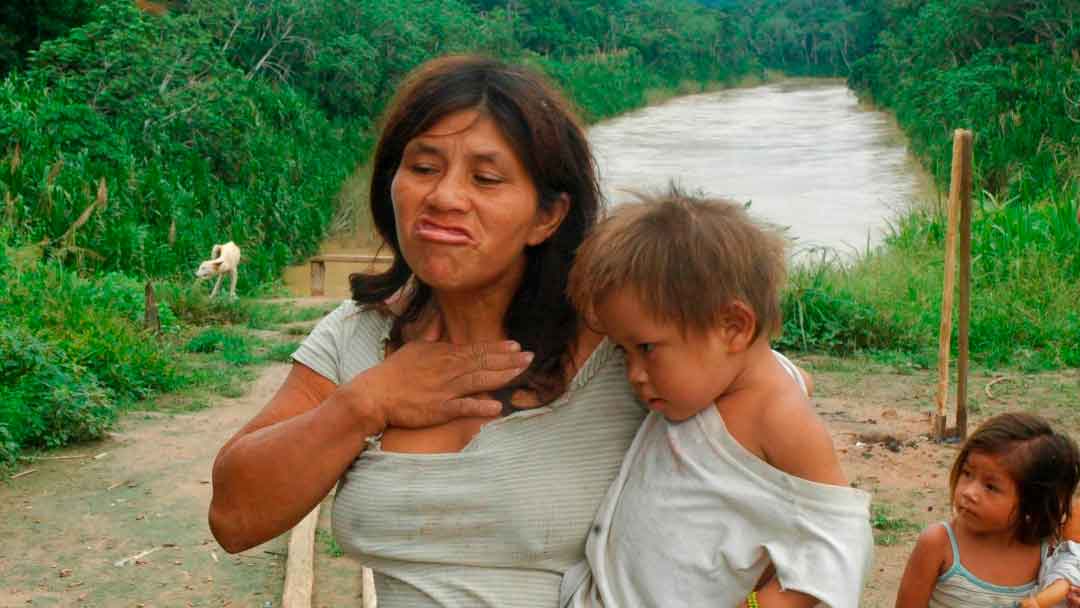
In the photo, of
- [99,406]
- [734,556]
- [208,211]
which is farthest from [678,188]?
[208,211]

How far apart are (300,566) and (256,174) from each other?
11.8 metres

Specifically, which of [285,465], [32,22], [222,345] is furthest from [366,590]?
[32,22]

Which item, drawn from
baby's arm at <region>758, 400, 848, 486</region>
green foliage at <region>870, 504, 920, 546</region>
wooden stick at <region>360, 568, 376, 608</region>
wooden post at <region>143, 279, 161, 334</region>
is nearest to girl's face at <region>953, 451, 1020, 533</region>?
baby's arm at <region>758, 400, 848, 486</region>

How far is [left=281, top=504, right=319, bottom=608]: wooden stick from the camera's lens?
4.30 m

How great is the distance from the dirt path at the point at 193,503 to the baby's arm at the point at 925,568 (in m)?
1.52

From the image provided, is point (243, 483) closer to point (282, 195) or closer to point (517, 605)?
point (517, 605)

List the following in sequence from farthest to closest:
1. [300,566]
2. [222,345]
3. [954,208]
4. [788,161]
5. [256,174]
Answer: [788,161], [256,174], [222,345], [954,208], [300,566]

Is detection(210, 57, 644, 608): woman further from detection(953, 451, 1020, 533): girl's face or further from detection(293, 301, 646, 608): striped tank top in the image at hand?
detection(953, 451, 1020, 533): girl's face

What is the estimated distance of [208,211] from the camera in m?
14.2

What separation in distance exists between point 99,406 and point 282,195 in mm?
9766

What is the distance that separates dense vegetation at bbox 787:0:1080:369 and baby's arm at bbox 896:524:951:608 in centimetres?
537

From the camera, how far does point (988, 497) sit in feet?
9.33

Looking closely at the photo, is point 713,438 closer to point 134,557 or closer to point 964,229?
point 134,557

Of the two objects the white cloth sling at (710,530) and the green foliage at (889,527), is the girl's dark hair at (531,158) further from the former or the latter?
the green foliage at (889,527)
